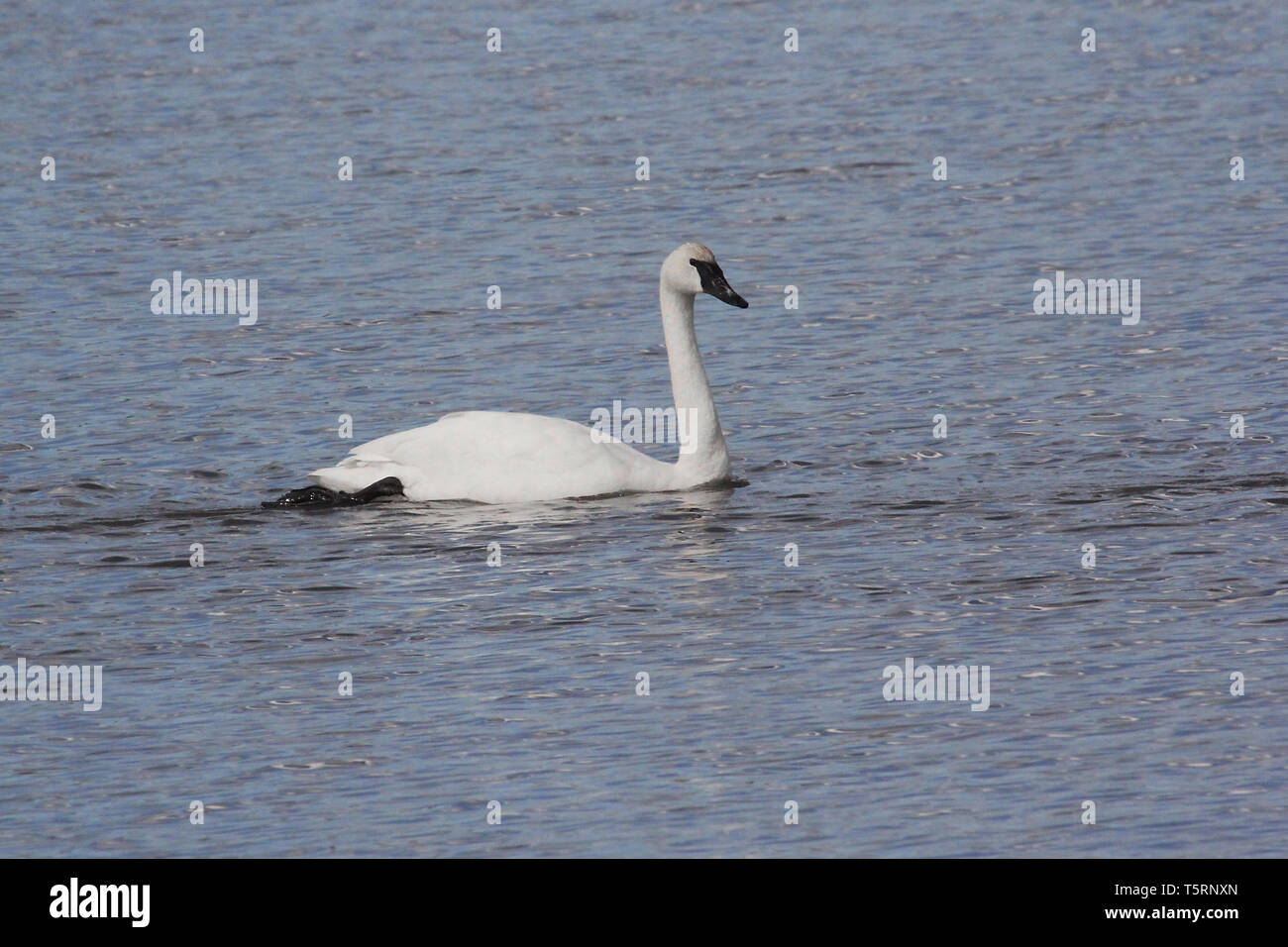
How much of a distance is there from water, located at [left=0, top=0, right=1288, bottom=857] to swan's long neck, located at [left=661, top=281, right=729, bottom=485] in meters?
0.25

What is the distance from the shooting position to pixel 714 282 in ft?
49.1

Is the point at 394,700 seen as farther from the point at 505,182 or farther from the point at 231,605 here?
the point at 505,182

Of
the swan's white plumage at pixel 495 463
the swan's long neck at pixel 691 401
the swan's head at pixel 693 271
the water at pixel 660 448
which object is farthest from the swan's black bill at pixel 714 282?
the swan's white plumage at pixel 495 463

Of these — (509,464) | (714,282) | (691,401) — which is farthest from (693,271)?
(509,464)

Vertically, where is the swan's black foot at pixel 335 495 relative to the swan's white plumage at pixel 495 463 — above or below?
below

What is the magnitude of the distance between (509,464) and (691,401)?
1.33 m

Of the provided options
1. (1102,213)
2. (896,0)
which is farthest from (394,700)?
(896,0)

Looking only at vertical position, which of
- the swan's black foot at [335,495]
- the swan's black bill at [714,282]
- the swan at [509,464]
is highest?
the swan's black bill at [714,282]

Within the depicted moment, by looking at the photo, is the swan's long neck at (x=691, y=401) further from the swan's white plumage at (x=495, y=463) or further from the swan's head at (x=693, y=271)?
the swan's white plumage at (x=495, y=463)

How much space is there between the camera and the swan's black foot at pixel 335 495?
1425cm

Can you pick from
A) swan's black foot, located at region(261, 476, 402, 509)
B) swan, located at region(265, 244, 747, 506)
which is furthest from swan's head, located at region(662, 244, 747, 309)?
swan's black foot, located at region(261, 476, 402, 509)

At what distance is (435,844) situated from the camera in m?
8.81

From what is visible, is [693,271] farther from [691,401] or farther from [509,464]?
[509,464]

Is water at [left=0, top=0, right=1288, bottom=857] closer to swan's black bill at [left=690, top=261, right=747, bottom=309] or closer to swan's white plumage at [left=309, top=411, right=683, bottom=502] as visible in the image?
swan's white plumage at [left=309, top=411, right=683, bottom=502]
